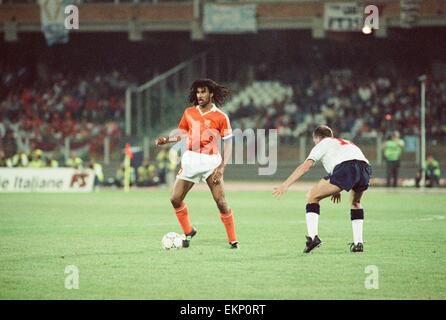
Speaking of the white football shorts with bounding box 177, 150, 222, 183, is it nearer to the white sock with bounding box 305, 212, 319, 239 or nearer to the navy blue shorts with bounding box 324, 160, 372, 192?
the white sock with bounding box 305, 212, 319, 239

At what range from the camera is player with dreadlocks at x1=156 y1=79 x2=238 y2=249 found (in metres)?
14.9

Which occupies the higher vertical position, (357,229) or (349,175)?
(349,175)

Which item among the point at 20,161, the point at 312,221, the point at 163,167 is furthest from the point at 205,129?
the point at 20,161

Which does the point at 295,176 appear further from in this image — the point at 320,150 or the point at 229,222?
the point at 229,222

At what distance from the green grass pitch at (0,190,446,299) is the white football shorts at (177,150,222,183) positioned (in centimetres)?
108

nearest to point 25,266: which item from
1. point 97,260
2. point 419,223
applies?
point 97,260

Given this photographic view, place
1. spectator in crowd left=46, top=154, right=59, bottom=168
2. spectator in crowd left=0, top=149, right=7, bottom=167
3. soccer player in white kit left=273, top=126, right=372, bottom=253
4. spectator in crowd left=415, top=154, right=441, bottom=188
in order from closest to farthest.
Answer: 1. soccer player in white kit left=273, top=126, right=372, bottom=253
2. spectator in crowd left=415, top=154, right=441, bottom=188
3. spectator in crowd left=46, top=154, right=59, bottom=168
4. spectator in crowd left=0, top=149, right=7, bottom=167

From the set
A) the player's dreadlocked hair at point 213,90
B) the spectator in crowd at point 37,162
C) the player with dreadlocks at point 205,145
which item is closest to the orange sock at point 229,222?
the player with dreadlocks at point 205,145

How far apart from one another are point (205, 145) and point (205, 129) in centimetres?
23

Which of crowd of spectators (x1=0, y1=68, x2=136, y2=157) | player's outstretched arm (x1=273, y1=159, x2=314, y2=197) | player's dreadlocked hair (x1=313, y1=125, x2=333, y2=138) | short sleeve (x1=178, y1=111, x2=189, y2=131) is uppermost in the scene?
crowd of spectators (x1=0, y1=68, x2=136, y2=157)

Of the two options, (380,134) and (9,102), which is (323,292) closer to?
(380,134)

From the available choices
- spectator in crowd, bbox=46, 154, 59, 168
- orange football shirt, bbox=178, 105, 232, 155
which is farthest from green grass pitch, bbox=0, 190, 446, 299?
spectator in crowd, bbox=46, 154, 59, 168

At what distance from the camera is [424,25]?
44062 millimetres

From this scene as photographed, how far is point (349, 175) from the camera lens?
14398 millimetres
